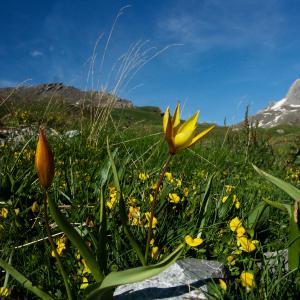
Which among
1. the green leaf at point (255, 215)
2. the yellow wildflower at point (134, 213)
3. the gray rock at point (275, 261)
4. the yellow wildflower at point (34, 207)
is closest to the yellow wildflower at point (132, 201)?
the yellow wildflower at point (134, 213)

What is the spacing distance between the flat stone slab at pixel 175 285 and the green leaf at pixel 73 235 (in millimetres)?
146

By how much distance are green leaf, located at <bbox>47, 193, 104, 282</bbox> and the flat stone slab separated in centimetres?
15

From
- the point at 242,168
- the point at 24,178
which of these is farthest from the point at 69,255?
the point at 242,168

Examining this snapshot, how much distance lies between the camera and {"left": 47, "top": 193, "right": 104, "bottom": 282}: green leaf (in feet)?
3.16

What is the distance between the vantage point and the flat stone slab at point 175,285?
121 cm

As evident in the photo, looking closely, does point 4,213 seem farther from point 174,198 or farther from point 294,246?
point 294,246

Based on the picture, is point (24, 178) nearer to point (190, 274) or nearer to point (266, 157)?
point (190, 274)

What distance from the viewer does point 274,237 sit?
198cm

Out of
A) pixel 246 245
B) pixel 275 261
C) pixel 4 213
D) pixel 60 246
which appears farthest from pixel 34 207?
pixel 275 261

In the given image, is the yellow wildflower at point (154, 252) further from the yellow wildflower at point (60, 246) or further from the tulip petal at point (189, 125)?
the tulip petal at point (189, 125)

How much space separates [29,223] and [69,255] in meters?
0.51

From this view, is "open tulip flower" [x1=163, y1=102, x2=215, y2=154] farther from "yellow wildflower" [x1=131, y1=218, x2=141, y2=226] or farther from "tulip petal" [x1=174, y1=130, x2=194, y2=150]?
"yellow wildflower" [x1=131, y1=218, x2=141, y2=226]

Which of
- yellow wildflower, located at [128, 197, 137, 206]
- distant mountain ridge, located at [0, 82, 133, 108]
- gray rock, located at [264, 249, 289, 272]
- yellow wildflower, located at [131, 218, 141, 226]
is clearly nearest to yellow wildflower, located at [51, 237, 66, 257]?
yellow wildflower, located at [131, 218, 141, 226]

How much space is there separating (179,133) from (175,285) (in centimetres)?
50
